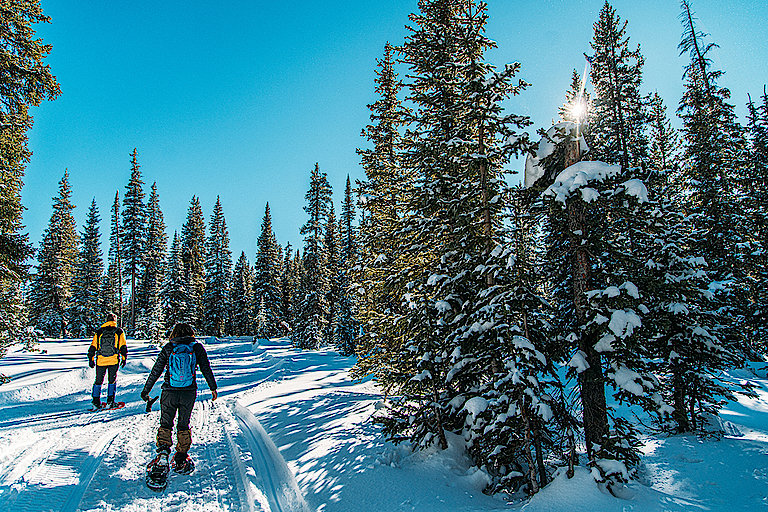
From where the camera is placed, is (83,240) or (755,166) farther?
(83,240)

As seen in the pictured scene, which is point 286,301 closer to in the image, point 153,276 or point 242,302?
point 242,302

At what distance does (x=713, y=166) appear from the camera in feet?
65.6

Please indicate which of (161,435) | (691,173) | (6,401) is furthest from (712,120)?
(6,401)

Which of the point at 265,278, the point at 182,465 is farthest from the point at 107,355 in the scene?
the point at 265,278

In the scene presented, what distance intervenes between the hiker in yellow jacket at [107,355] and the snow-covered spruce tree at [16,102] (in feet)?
17.0

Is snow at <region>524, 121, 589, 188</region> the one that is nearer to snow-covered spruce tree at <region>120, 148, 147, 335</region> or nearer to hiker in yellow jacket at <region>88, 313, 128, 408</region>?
hiker in yellow jacket at <region>88, 313, 128, 408</region>

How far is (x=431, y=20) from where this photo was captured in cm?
1027

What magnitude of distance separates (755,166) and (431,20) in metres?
23.0

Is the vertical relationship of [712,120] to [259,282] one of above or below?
above

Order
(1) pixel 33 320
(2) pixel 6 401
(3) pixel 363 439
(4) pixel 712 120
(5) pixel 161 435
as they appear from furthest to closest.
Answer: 1. (1) pixel 33 320
2. (4) pixel 712 120
3. (2) pixel 6 401
4. (3) pixel 363 439
5. (5) pixel 161 435

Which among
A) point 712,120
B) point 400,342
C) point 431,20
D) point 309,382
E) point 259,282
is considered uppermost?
point 712,120

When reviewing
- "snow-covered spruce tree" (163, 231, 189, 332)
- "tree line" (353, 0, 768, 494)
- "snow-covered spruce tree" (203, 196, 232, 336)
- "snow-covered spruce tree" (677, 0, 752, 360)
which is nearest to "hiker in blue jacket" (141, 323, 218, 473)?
"tree line" (353, 0, 768, 494)

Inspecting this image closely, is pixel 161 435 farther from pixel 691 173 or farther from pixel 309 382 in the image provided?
pixel 691 173

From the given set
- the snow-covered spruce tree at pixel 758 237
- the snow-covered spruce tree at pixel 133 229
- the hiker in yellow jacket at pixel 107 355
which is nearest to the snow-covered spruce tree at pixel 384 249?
the hiker in yellow jacket at pixel 107 355
